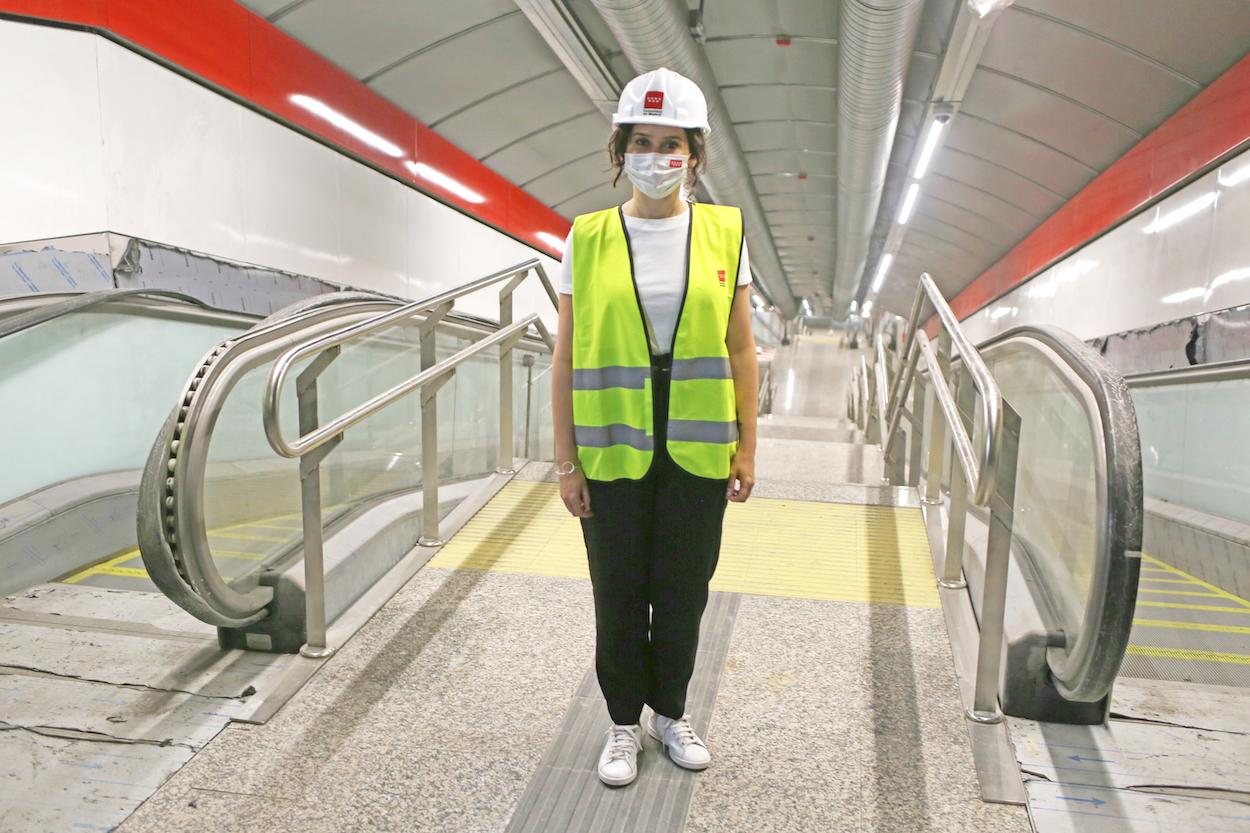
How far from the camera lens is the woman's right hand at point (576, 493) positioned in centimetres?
176

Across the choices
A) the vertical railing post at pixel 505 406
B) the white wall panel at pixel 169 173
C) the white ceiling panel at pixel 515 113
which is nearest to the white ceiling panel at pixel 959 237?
the white ceiling panel at pixel 515 113

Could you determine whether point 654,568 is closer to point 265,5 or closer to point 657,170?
point 657,170

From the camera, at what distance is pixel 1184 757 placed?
6.34 feet

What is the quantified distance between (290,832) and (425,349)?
6.13 ft

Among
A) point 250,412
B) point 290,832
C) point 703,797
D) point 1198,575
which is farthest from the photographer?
point 1198,575

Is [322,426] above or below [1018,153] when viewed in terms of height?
below

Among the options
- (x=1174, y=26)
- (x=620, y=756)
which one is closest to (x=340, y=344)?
(x=620, y=756)

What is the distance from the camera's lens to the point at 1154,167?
5.82 meters

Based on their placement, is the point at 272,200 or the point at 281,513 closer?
the point at 281,513

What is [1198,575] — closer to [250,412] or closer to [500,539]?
[500,539]

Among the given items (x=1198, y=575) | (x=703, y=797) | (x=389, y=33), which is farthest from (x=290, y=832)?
(x=389, y=33)

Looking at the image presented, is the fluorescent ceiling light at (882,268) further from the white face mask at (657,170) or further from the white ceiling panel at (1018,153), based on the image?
the white face mask at (657,170)

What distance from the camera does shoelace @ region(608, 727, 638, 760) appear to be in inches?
72.5

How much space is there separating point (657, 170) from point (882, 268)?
15.4 metres
